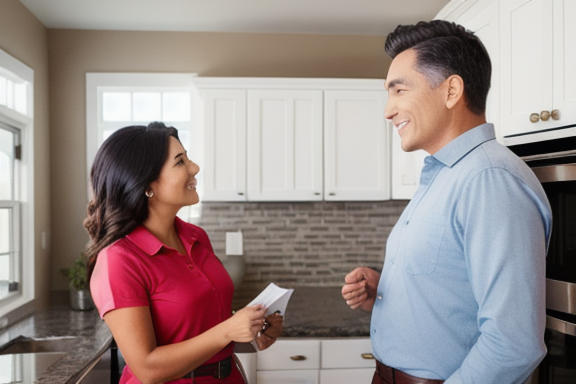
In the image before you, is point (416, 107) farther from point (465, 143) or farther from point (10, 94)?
point (10, 94)

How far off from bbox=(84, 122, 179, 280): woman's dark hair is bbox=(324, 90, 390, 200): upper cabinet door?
206 cm

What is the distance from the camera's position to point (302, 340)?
283 cm

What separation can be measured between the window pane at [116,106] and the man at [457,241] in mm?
2955

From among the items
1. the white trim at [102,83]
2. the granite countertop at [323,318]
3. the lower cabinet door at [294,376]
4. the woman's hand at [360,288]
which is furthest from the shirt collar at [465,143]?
the white trim at [102,83]

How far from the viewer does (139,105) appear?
3.87 meters

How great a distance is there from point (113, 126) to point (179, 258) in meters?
2.53

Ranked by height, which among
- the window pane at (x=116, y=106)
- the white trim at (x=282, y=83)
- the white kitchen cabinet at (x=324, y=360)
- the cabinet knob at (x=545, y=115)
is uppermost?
the white trim at (x=282, y=83)

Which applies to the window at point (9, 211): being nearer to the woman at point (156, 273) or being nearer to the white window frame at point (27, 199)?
the white window frame at point (27, 199)

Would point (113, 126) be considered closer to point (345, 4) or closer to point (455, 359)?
point (345, 4)

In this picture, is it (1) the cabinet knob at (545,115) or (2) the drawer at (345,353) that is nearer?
(1) the cabinet knob at (545,115)

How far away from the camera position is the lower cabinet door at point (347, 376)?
282 centimetres

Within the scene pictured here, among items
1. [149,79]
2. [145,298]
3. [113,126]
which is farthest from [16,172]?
[145,298]

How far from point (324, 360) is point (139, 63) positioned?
8.02ft

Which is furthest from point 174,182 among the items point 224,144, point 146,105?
point 146,105
